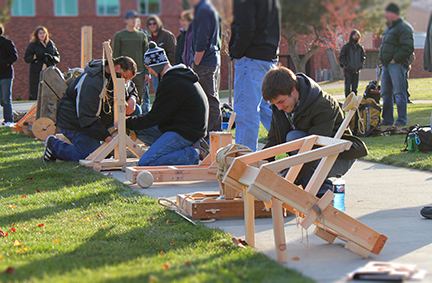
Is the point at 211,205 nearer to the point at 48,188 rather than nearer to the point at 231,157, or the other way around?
the point at 231,157

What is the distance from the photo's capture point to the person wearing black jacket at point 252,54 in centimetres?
200

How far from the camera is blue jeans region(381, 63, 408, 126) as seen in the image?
401 inches

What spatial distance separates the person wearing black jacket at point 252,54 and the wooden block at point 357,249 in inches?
53.7

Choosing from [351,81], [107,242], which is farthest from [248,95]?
[351,81]

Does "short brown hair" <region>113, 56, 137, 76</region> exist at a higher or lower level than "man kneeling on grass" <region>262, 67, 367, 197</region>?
higher

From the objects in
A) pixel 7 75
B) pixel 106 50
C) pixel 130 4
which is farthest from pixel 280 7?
pixel 7 75

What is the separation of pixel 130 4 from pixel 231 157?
1.87 metres

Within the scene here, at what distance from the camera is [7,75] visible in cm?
1200

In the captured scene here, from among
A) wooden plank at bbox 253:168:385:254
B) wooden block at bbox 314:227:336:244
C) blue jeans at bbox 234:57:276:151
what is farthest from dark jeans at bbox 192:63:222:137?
wooden plank at bbox 253:168:385:254

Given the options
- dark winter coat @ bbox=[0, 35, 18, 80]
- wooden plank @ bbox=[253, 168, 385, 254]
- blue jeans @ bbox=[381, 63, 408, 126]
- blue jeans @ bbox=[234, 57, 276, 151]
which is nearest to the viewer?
wooden plank @ bbox=[253, 168, 385, 254]

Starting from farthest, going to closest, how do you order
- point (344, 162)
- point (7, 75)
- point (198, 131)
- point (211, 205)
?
point (7, 75)
point (198, 131)
point (344, 162)
point (211, 205)

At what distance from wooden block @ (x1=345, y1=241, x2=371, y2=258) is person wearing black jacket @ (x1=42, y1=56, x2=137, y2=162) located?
4.29 m

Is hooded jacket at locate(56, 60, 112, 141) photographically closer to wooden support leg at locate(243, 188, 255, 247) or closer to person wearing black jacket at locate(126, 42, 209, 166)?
person wearing black jacket at locate(126, 42, 209, 166)

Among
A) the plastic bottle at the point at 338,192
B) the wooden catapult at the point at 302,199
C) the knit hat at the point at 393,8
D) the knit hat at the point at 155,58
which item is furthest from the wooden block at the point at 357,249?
the knit hat at the point at 155,58
